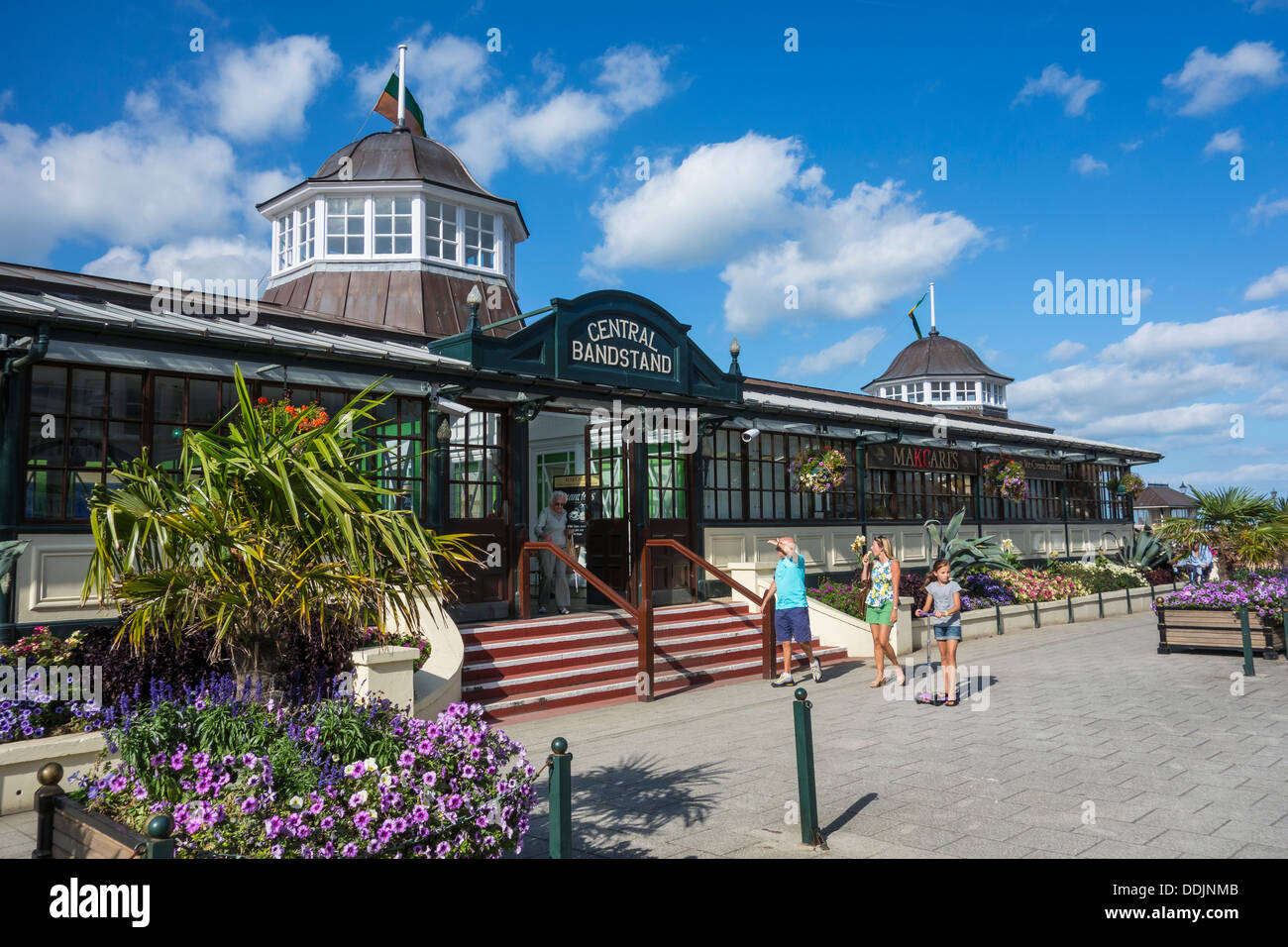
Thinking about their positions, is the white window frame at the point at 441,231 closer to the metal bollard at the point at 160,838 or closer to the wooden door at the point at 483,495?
the wooden door at the point at 483,495

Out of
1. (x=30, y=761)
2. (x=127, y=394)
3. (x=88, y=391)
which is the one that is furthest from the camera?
(x=127, y=394)

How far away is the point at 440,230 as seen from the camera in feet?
61.4

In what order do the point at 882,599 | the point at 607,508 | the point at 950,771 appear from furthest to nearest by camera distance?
the point at 607,508, the point at 882,599, the point at 950,771

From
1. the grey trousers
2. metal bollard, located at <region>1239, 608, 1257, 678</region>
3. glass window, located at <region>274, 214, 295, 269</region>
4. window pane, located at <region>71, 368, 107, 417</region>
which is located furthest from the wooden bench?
glass window, located at <region>274, 214, 295, 269</region>

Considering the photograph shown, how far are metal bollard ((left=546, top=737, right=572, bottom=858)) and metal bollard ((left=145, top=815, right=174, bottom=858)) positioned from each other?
152cm

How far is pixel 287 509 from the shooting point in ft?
13.7

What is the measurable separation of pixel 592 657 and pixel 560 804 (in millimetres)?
7181

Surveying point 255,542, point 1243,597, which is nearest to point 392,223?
point 255,542

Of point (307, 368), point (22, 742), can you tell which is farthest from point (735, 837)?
point (307, 368)

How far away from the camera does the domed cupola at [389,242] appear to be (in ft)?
58.3

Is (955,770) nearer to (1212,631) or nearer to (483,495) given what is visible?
(483,495)

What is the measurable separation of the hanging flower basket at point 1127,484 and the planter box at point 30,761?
29002mm

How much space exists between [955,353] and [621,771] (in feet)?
127
